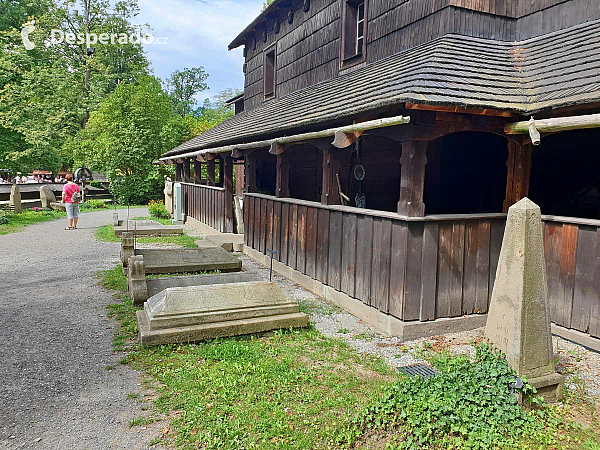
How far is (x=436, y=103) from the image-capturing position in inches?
201

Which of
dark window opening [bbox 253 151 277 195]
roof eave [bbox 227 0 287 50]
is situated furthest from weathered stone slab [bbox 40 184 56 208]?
dark window opening [bbox 253 151 277 195]

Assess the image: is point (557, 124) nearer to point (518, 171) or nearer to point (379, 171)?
point (518, 171)

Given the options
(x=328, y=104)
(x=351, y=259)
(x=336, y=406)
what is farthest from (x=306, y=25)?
(x=336, y=406)

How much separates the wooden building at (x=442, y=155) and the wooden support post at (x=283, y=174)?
0.04 metres

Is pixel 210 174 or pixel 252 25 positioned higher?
pixel 252 25

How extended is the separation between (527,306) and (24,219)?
19898 mm

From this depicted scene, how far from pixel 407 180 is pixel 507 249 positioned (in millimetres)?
1785

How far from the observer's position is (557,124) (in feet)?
16.6

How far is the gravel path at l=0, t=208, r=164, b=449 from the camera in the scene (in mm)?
3609

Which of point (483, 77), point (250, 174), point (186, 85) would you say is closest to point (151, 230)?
point (250, 174)

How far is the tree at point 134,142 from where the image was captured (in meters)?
27.0

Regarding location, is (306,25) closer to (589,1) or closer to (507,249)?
(589,1)

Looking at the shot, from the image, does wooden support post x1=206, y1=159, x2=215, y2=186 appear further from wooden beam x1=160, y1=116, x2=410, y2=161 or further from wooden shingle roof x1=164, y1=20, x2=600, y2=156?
wooden shingle roof x1=164, y1=20, x2=600, y2=156

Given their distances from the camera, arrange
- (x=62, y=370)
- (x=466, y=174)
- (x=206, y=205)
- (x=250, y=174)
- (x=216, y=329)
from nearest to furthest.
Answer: (x=62, y=370), (x=216, y=329), (x=466, y=174), (x=250, y=174), (x=206, y=205)
